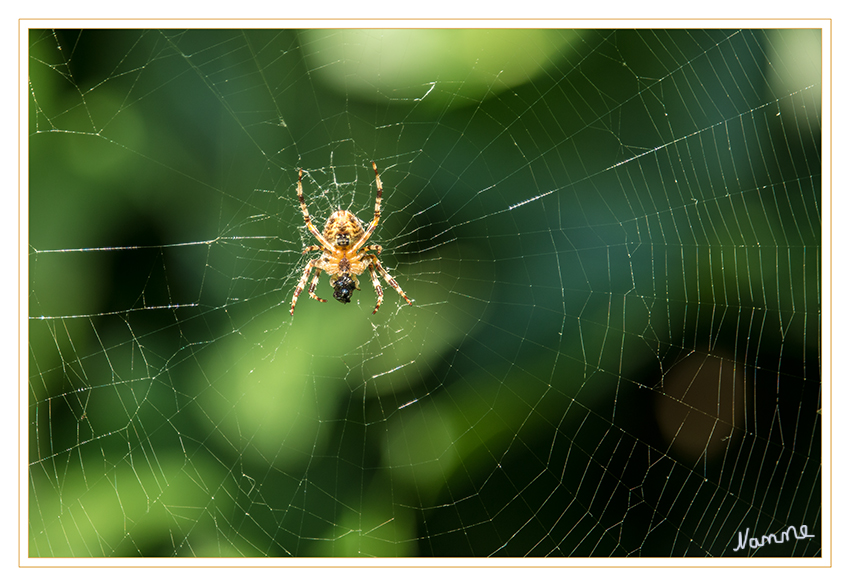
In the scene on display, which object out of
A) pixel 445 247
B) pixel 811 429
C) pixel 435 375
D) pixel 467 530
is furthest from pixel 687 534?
pixel 445 247

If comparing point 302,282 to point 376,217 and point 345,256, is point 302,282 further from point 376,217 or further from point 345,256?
point 376,217

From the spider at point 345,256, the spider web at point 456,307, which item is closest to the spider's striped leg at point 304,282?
the spider at point 345,256

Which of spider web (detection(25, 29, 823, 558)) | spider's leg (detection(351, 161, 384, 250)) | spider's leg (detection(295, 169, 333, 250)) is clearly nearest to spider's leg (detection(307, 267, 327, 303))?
spider's leg (detection(295, 169, 333, 250))

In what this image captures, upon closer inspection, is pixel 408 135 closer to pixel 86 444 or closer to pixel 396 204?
pixel 396 204

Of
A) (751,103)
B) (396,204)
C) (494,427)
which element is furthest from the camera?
(396,204)

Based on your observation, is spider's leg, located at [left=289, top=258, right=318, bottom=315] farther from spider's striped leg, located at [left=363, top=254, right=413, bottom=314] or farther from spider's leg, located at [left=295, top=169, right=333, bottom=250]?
spider's striped leg, located at [left=363, top=254, right=413, bottom=314]
